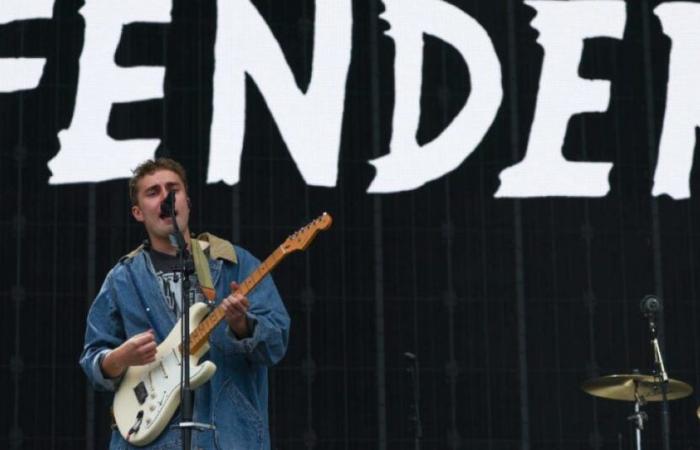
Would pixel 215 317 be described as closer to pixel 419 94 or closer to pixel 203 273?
pixel 203 273

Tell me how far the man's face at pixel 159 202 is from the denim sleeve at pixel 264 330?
0.52 meters

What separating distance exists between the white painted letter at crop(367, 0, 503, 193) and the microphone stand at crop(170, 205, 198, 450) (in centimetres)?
810

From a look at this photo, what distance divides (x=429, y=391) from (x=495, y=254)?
1527 millimetres

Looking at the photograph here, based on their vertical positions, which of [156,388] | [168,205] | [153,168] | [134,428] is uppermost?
[153,168]

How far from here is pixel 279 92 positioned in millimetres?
16656

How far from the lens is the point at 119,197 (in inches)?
645

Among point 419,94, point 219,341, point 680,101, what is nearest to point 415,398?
point 419,94

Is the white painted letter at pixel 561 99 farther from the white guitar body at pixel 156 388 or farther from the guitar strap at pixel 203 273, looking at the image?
the white guitar body at pixel 156 388

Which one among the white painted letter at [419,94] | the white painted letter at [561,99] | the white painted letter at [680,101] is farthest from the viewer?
the white painted letter at [680,101]

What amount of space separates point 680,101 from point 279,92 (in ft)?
13.6

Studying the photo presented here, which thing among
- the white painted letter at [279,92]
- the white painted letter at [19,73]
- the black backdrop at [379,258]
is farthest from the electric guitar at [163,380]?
the white painted letter at [19,73]

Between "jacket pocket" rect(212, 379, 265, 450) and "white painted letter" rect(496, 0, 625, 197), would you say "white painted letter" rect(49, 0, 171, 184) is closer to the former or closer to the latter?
"white painted letter" rect(496, 0, 625, 197)

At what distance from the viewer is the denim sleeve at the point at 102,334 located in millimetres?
8711

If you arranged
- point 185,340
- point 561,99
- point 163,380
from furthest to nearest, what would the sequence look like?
point 561,99 → point 163,380 → point 185,340
